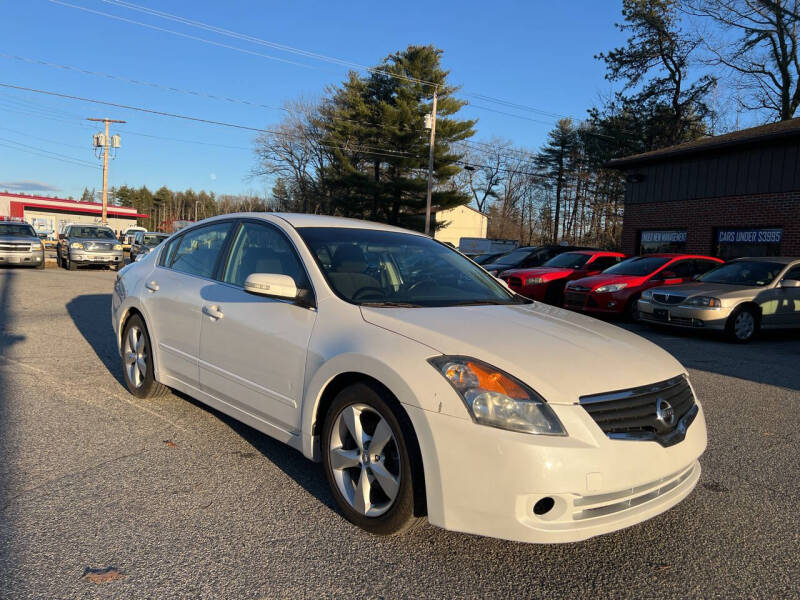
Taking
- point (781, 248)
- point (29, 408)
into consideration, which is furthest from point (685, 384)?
point (781, 248)

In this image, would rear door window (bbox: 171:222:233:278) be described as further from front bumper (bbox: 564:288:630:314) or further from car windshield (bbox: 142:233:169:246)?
car windshield (bbox: 142:233:169:246)

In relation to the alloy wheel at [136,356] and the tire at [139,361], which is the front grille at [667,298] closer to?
the tire at [139,361]

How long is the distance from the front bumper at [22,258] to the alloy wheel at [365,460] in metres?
20.6

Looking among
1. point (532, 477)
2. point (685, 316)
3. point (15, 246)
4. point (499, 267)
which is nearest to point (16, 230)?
point (15, 246)

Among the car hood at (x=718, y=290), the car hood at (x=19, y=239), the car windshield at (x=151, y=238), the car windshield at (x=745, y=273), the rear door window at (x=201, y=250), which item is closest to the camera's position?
the rear door window at (x=201, y=250)

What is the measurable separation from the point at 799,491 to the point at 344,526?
2.75m

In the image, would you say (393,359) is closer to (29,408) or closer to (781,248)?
(29,408)

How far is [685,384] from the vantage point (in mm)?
3096

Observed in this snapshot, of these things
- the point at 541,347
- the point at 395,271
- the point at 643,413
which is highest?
the point at 395,271

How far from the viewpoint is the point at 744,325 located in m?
9.85

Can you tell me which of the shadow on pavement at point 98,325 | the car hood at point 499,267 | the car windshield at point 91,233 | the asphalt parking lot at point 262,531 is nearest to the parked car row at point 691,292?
the car hood at point 499,267

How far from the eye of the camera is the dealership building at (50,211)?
69.1 m

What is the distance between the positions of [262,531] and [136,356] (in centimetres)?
270

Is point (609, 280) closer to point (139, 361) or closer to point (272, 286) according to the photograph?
point (139, 361)
